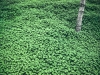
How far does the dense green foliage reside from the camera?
217 inches

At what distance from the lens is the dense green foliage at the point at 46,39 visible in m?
5.50

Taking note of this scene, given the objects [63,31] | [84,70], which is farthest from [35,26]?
[84,70]

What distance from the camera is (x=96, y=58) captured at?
6.34 metres

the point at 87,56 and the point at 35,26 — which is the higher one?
the point at 35,26

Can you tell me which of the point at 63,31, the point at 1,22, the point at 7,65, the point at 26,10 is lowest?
the point at 7,65

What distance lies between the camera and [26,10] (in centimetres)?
837

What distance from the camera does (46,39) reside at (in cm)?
673

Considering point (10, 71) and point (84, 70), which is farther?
point (84, 70)

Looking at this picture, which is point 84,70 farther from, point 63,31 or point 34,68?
point 63,31

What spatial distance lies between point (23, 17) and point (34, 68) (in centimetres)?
354

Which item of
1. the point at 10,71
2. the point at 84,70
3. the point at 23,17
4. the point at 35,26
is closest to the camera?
the point at 10,71

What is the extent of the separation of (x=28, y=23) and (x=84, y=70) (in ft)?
12.5

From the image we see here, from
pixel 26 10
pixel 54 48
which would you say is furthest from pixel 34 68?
pixel 26 10

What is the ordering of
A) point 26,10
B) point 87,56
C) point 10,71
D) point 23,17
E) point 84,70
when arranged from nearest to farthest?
point 10,71
point 84,70
point 87,56
point 23,17
point 26,10
